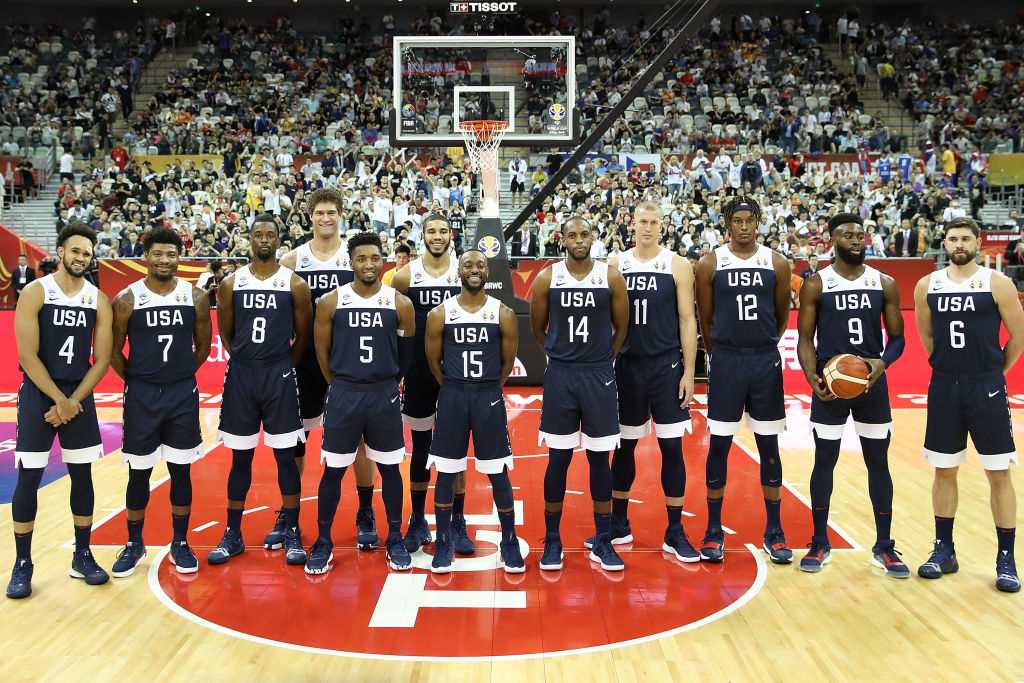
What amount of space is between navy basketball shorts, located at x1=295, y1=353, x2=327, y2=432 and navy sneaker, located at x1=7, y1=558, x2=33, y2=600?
192 cm

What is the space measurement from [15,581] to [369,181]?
13.9 m

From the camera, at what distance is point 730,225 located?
581 cm

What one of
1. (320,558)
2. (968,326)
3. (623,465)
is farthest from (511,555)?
(968,326)

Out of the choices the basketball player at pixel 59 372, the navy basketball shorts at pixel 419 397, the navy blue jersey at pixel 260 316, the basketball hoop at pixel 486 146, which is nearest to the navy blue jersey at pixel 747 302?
the navy basketball shorts at pixel 419 397

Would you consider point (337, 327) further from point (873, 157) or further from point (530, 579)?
point (873, 157)

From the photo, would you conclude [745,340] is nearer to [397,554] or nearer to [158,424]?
[397,554]

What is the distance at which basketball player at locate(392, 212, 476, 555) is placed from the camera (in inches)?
238

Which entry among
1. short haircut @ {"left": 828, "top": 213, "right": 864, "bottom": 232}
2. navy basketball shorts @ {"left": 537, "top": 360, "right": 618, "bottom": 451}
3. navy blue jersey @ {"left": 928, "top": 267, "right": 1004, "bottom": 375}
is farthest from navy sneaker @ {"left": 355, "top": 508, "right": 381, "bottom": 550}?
navy blue jersey @ {"left": 928, "top": 267, "right": 1004, "bottom": 375}

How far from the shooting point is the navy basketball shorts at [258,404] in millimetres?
5762

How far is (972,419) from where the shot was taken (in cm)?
552

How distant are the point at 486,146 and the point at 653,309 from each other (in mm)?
7584

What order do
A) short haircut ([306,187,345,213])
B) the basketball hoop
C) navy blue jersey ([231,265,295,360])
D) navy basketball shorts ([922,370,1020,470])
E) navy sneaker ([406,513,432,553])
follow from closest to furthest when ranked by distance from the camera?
navy basketball shorts ([922,370,1020,470])
navy blue jersey ([231,265,295,360])
short haircut ([306,187,345,213])
navy sneaker ([406,513,432,553])
the basketball hoop

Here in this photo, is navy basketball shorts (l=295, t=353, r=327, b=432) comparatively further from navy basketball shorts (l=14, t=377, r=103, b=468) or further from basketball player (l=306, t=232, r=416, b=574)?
navy basketball shorts (l=14, t=377, r=103, b=468)

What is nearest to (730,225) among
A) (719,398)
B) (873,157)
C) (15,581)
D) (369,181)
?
(719,398)
